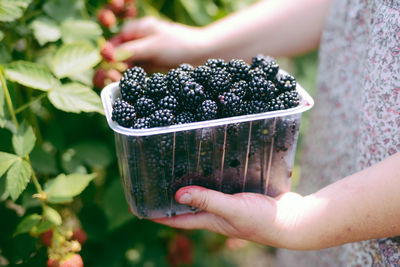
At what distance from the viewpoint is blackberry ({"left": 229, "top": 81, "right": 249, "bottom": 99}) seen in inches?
29.7

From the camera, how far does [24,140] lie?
2.26 feet

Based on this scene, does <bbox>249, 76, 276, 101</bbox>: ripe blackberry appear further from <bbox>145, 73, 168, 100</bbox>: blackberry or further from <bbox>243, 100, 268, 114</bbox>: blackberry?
<bbox>145, 73, 168, 100</bbox>: blackberry

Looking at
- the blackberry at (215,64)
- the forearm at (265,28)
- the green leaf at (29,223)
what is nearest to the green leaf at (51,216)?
the green leaf at (29,223)

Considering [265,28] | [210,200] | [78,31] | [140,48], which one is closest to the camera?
[210,200]

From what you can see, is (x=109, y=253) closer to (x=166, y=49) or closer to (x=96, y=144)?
(x=96, y=144)

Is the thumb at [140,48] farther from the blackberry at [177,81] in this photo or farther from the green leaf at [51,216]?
the green leaf at [51,216]

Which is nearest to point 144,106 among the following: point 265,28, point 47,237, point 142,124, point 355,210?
point 142,124

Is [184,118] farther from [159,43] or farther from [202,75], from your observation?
[159,43]

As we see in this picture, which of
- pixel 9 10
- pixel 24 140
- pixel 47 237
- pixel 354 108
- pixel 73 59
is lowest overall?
pixel 47 237

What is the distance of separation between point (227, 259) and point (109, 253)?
3.39ft

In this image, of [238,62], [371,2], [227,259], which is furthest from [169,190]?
[227,259]

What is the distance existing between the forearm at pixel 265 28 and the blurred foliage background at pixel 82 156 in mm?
132

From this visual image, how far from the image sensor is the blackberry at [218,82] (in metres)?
0.74

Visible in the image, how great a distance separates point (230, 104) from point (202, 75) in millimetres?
95
